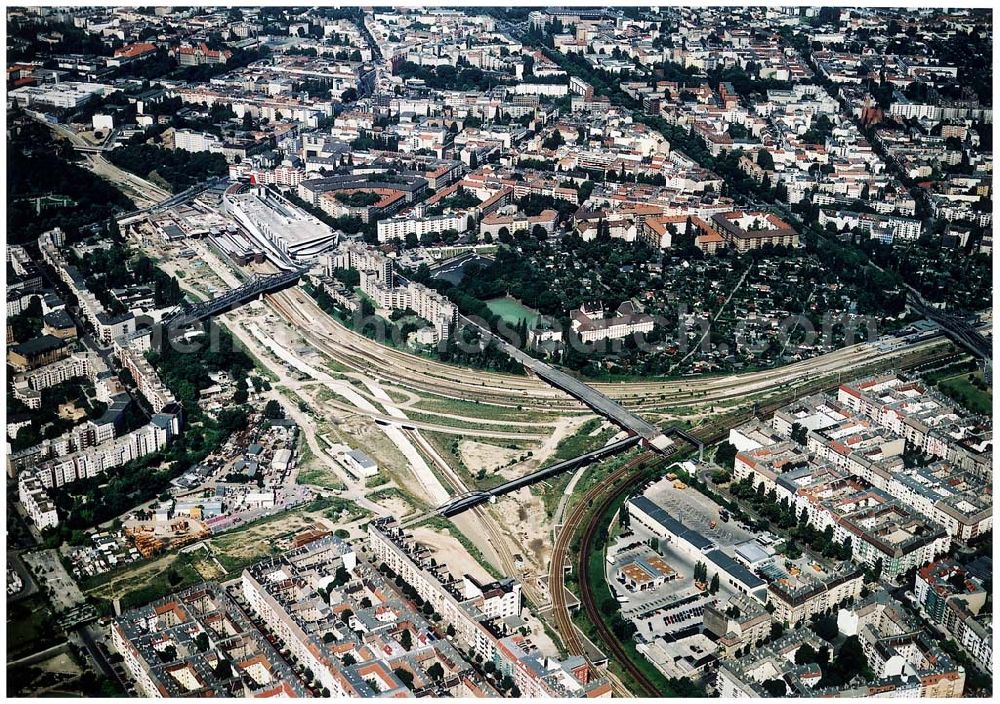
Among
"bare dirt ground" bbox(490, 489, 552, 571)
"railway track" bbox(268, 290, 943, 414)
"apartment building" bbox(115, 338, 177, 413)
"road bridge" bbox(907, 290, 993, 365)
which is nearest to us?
"bare dirt ground" bbox(490, 489, 552, 571)

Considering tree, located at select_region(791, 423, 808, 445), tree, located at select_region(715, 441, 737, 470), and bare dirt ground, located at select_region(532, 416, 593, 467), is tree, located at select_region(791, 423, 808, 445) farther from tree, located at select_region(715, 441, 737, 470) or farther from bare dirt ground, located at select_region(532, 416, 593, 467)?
bare dirt ground, located at select_region(532, 416, 593, 467)

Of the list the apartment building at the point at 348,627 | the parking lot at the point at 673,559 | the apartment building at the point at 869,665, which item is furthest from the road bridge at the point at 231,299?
the apartment building at the point at 869,665

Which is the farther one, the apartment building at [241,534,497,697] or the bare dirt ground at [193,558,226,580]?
the bare dirt ground at [193,558,226,580]

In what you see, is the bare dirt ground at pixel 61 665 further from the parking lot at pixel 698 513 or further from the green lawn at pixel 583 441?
the parking lot at pixel 698 513

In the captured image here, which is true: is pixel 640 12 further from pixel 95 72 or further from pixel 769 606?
pixel 769 606

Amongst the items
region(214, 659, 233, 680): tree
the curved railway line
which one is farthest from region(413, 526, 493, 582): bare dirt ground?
region(214, 659, 233, 680): tree

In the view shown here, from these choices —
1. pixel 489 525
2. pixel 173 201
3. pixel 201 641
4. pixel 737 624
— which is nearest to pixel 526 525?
pixel 489 525
